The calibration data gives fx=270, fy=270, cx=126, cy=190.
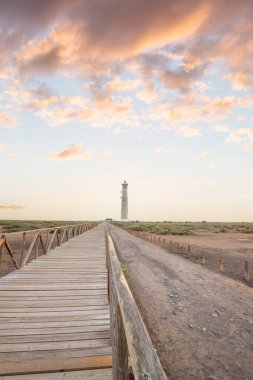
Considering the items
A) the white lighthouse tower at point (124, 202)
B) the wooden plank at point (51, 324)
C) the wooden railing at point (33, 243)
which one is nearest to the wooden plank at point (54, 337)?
the wooden plank at point (51, 324)

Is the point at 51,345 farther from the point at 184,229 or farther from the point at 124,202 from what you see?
the point at 124,202

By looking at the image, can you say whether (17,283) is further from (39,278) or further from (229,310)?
(229,310)

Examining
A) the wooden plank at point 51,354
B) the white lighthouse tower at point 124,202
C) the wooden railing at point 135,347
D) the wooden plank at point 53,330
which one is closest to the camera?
→ the wooden railing at point 135,347

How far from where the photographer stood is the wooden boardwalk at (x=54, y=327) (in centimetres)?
332

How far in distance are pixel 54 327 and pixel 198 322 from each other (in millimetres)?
4844

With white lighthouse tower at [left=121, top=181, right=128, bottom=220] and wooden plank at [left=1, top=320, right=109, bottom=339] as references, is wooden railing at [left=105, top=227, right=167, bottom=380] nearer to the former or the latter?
wooden plank at [left=1, top=320, right=109, bottom=339]

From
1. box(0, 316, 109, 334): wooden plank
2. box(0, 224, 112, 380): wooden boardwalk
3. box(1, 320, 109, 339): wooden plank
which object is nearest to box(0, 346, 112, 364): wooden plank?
box(0, 224, 112, 380): wooden boardwalk

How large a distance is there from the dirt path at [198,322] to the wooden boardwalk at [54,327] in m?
2.00

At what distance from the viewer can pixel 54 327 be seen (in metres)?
4.52

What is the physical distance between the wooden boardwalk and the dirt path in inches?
78.6

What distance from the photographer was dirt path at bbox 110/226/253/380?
18.4ft

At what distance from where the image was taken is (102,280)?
306 inches

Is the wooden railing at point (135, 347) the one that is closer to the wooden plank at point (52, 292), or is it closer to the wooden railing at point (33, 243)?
the wooden plank at point (52, 292)

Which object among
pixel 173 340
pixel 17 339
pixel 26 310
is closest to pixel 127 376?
pixel 17 339
